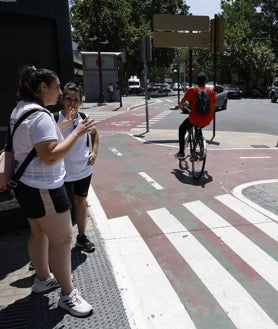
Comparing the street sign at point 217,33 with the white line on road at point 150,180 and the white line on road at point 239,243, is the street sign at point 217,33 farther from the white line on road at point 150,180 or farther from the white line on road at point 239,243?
the white line on road at point 239,243

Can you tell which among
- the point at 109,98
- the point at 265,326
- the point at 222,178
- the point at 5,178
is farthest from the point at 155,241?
the point at 109,98

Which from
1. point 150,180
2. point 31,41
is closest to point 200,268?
point 31,41

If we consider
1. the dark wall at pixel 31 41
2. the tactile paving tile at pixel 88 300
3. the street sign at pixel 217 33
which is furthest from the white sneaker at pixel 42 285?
the street sign at pixel 217 33

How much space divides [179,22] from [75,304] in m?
10.5

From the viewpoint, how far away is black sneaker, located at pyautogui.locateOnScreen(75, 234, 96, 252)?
4.33 m

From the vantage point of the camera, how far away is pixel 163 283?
3.72 m

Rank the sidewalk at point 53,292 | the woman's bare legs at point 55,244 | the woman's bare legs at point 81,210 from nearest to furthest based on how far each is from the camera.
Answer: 1. the woman's bare legs at point 55,244
2. the sidewalk at point 53,292
3. the woman's bare legs at point 81,210

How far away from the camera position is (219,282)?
3.73m

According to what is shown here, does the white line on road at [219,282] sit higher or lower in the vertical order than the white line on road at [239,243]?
higher

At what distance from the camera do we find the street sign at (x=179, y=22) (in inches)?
480

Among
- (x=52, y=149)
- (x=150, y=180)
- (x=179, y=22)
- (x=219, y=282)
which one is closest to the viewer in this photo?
(x=52, y=149)

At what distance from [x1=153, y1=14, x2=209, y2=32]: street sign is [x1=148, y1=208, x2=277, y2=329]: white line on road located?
843 centimetres

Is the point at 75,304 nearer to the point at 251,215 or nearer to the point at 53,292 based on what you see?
the point at 53,292

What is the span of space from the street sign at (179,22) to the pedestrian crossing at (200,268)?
787cm
